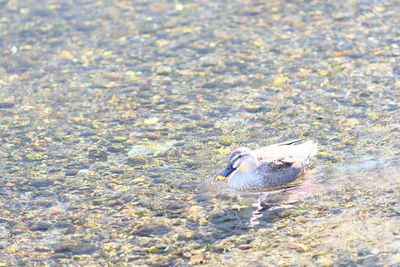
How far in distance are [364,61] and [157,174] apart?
17.6 feet

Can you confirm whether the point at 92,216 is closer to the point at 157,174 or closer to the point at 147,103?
the point at 157,174

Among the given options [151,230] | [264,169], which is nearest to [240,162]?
[264,169]

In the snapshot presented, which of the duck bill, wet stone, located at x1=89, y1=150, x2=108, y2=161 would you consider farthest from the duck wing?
wet stone, located at x1=89, y1=150, x2=108, y2=161

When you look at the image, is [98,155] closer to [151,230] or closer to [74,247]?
[151,230]

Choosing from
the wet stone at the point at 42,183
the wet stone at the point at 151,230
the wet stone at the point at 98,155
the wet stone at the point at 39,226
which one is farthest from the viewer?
the wet stone at the point at 98,155

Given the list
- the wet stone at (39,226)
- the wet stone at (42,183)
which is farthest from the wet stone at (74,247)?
the wet stone at (42,183)

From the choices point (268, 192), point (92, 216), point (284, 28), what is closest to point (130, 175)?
point (92, 216)

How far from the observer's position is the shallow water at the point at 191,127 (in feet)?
25.1

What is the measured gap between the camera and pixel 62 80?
12.9 m

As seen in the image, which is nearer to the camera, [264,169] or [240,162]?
[240,162]

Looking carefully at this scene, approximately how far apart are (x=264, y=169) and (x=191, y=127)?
2114 mm

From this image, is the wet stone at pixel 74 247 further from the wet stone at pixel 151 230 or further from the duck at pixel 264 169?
the duck at pixel 264 169

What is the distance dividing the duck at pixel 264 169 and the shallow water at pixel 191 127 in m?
0.18

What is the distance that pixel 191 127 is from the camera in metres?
10.7
